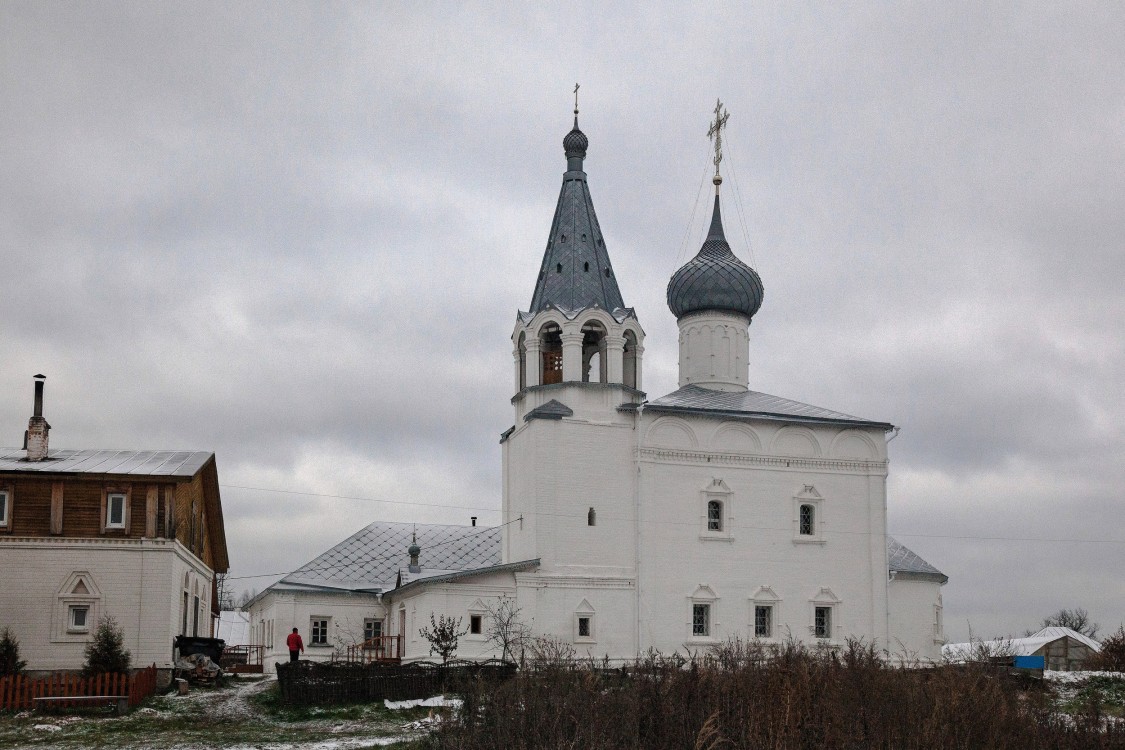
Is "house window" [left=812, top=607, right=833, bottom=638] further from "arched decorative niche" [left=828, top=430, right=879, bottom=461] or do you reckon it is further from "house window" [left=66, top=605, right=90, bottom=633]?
"house window" [left=66, top=605, right=90, bottom=633]

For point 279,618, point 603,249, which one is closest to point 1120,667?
point 603,249

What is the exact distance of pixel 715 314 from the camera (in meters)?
33.9

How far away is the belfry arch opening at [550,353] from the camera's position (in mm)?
30594

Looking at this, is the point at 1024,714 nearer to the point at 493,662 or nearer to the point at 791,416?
the point at 493,662

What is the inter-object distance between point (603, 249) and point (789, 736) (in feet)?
62.3

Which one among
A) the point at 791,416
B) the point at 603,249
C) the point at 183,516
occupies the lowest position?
the point at 183,516

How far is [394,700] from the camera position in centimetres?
2203

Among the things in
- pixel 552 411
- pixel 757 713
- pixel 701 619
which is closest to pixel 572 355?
pixel 552 411

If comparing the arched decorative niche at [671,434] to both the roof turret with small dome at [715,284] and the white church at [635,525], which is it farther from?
the roof turret with small dome at [715,284]

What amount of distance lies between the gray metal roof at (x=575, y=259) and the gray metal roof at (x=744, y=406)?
2.76m

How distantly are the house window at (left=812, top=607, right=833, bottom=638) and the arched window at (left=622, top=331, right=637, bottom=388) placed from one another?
6714 millimetres

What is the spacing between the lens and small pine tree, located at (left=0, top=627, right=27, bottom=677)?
72.6ft

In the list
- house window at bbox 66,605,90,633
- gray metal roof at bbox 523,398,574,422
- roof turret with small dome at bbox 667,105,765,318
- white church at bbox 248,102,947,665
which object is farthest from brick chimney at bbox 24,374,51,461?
roof turret with small dome at bbox 667,105,765,318

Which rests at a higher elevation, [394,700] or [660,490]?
[660,490]
